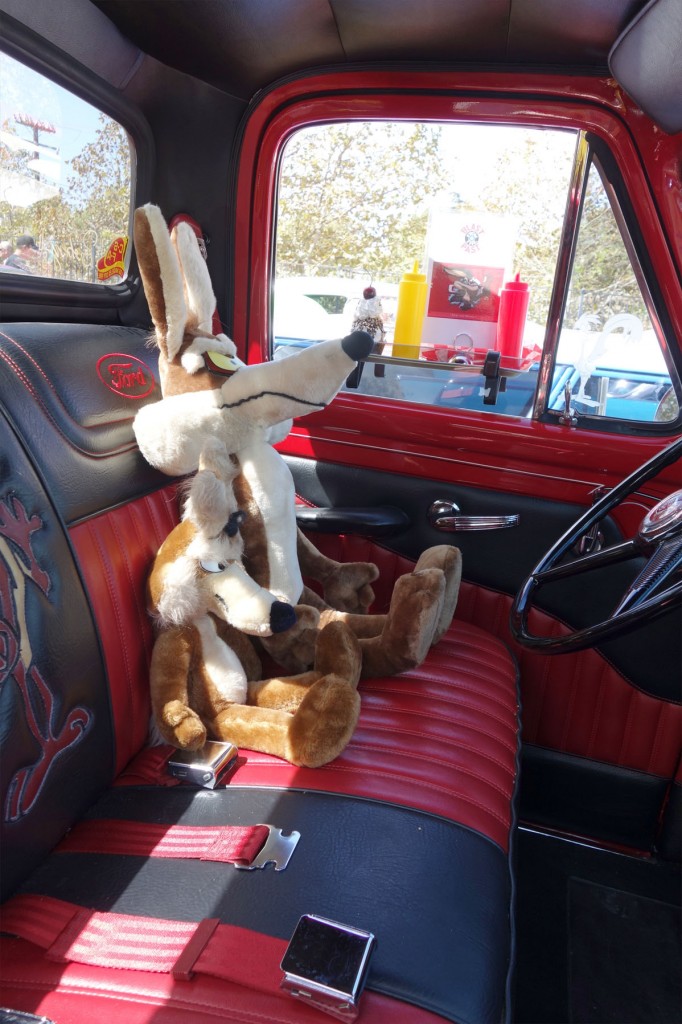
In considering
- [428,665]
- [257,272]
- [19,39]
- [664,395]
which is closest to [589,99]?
[664,395]

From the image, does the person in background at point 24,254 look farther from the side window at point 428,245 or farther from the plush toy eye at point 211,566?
the plush toy eye at point 211,566

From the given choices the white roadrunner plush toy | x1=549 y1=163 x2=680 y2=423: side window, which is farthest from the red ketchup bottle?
the white roadrunner plush toy

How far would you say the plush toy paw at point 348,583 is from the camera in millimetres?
1748

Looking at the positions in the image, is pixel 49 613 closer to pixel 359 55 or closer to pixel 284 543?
pixel 284 543

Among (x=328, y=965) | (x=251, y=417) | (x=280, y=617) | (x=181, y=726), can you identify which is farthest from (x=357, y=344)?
(x=328, y=965)

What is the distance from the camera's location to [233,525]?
1323 mm

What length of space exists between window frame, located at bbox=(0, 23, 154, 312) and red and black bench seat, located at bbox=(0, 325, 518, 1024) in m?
0.19

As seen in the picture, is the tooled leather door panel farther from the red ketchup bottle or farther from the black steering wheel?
the red ketchup bottle

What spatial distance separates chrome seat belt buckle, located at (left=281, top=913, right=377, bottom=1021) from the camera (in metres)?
0.83

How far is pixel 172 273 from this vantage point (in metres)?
1.33

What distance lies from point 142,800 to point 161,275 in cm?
96

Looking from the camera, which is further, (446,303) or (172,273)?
(446,303)

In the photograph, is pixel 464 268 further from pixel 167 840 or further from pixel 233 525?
pixel 167 840

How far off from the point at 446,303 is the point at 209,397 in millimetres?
796
